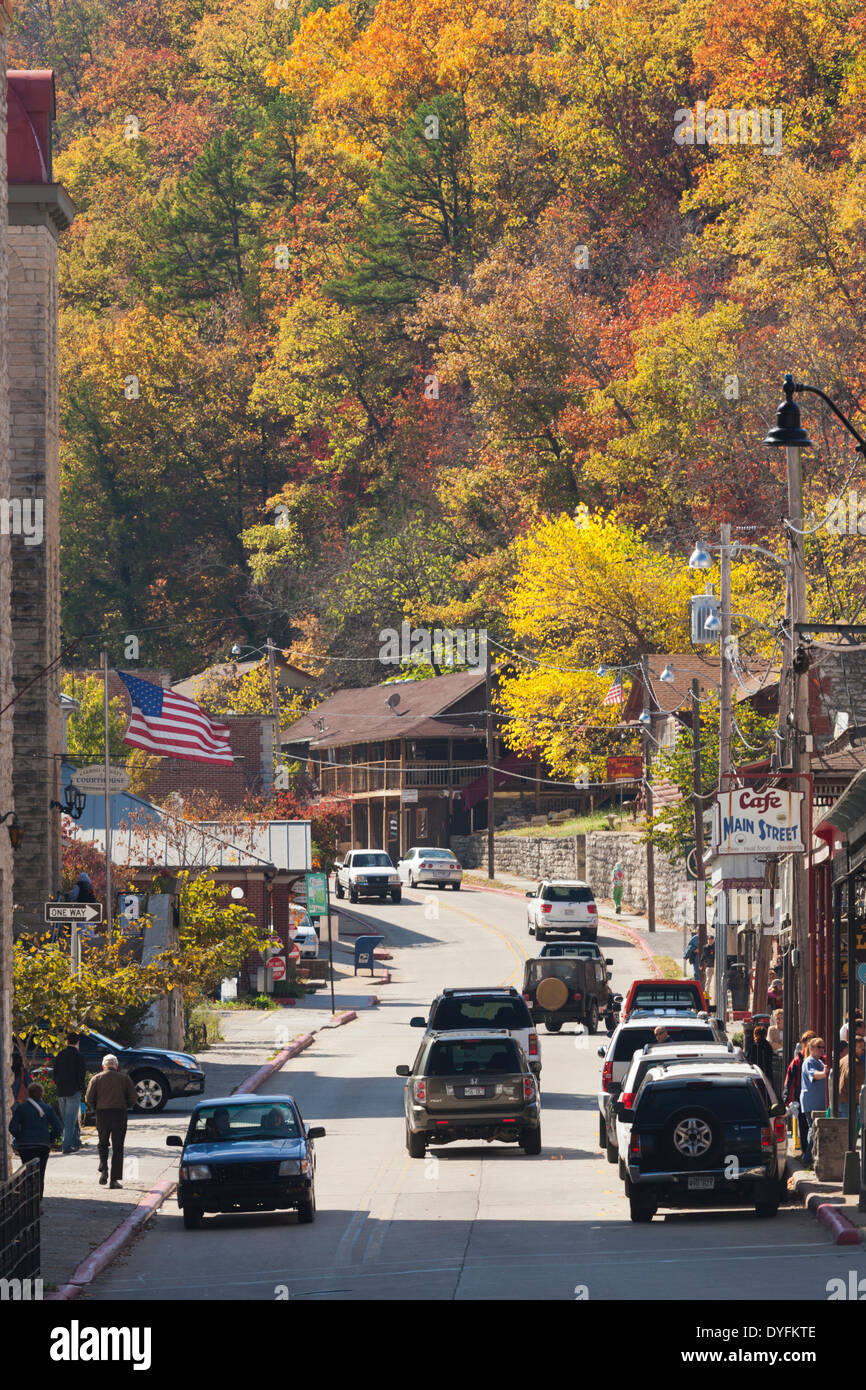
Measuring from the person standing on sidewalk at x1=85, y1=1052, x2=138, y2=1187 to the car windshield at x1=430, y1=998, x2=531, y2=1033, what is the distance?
611 centimetres

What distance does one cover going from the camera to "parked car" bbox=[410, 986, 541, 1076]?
93.9 feet

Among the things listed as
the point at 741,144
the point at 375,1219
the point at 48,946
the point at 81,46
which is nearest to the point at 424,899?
the point at 741,144

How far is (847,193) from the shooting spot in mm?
→ 74062

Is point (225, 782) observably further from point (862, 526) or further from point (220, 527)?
point (220, 527)

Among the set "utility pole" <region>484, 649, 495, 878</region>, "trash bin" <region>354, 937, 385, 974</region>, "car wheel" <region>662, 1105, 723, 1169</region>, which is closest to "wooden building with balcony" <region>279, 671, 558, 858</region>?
"utility pole" <region>484, 649, 495, 878</region>

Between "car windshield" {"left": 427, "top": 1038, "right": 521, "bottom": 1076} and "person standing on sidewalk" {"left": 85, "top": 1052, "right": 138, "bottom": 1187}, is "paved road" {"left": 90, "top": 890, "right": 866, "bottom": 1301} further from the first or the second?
"car windshield" {"left": 427, "top": 1038, "right": 521, "bottom": 1076}

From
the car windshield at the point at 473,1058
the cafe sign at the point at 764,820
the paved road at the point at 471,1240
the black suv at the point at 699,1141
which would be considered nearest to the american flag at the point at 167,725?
the paved road at the point at 471,1240

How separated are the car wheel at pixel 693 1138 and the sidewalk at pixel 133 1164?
18.5ft

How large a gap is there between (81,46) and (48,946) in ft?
430

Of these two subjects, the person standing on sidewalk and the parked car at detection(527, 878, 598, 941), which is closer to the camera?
the person standing on sidewalk

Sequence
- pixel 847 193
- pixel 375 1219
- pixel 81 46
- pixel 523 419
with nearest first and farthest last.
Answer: pixel 375 1219 < pixel 847 193 < pixel 523 419 < pixel 81 46

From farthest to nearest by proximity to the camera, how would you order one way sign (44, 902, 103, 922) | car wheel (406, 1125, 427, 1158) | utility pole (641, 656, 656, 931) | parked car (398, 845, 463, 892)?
1. parked car (398, 845, 463, 892)
2. utility pole (641, 656, 656, 931)
3. one way sign (44, 902, 103, 922)
4. car wheel (406, 1125, 427, 1158)

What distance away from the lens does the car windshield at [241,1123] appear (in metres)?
21.1

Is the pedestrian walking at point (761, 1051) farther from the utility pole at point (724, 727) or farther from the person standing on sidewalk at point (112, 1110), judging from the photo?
the utility pole at point (724, 727)
